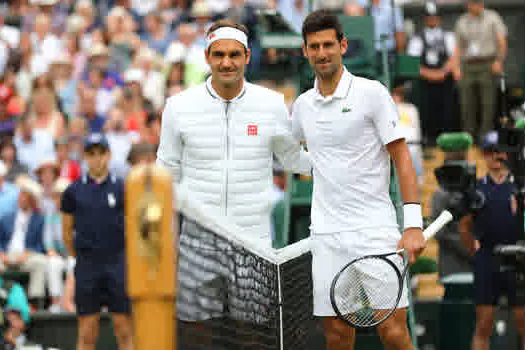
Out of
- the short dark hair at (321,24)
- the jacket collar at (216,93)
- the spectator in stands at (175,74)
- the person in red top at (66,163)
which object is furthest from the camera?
the spectator in stands at (175,74)

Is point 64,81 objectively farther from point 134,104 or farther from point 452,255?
point 452,255

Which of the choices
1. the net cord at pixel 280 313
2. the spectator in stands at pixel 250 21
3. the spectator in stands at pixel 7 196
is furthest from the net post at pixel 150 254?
the spectator in stands at pixel 250 21

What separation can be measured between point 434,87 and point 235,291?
11219 mm

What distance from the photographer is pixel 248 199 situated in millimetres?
6285

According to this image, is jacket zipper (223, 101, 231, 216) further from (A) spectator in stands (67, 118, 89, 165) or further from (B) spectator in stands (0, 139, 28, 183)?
(A) spectator in stands (67, 118, 89, 165)

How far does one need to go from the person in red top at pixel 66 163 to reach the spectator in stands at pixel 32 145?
0.10 m

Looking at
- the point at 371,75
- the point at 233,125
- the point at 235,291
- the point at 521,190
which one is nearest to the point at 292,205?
the point at 371,75

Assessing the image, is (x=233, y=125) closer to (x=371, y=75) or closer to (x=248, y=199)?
(x=248, y=199)

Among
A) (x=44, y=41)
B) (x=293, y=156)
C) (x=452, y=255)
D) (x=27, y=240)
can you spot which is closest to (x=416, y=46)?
(x=452, y=255)

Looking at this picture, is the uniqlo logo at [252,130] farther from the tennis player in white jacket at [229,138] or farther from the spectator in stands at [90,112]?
the spectator in stands at [90,112]

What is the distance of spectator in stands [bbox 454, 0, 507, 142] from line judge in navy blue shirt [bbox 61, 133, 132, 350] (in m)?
7.27

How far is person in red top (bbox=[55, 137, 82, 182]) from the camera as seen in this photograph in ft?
44.2

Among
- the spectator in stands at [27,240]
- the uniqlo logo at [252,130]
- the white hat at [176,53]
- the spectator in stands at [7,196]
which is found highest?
the white hat at [176,53]

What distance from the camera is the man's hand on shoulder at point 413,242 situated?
5.76 metres
